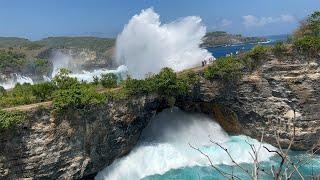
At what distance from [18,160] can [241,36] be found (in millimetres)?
149604

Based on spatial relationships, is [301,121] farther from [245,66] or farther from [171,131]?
[171,131]

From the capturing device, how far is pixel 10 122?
18344mm

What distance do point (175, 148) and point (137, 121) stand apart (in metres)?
3.49

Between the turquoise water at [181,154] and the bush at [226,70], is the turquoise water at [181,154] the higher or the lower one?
the lower one

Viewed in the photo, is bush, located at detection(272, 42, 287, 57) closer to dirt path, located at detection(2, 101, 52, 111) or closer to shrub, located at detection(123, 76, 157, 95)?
shrub, located at detection(123, 76, 157, 95)

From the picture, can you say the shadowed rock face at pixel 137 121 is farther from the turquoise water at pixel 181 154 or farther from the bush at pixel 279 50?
the turquoise water at pixel 181 154

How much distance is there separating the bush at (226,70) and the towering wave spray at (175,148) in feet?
12.7

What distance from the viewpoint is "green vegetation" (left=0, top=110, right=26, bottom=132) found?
1817cm

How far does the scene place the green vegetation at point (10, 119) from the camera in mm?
18172

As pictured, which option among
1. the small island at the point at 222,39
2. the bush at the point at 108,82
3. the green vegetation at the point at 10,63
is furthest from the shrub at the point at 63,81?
the small island at the point at 222,39

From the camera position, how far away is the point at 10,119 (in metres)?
18.4

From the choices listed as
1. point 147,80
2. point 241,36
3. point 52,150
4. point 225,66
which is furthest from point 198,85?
point 241,36

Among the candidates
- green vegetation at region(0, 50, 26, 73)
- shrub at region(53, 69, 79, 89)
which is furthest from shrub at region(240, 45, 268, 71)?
green vegetation at region(0, 50, 26, 73)

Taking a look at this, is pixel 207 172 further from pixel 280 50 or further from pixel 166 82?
pixel 280 50
